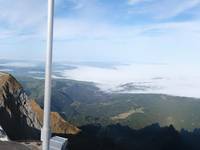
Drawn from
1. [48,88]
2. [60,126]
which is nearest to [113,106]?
[60,126]

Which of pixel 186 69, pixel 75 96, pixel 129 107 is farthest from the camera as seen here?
→ pixel 75 96

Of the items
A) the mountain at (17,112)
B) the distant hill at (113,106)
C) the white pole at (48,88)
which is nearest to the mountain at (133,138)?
the distant hill at (113,106)

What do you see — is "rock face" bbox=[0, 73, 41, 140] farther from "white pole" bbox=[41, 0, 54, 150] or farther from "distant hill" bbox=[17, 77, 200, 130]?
"white pole" bbox=[41, 0, 54, 150]

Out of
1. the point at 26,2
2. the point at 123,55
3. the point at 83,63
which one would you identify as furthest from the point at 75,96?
the point at 26,2

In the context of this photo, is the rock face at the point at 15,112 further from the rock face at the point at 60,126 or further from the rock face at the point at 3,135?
the rock face at the point at 60,126

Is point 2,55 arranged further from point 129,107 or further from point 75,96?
point 129,107

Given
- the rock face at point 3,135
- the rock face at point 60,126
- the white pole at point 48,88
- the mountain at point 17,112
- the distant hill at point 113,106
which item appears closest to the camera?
the white pole at point 48,88

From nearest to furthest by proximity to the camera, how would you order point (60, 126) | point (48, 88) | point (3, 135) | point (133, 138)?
point (48, 88)
point (133, 138)
point (60, 126)
point (3, 135)

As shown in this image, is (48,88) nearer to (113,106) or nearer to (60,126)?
(113,106)
